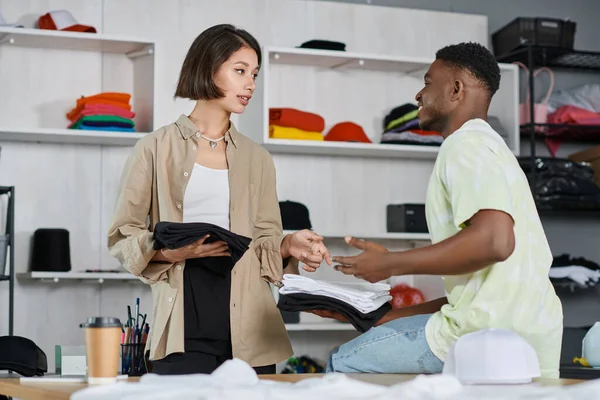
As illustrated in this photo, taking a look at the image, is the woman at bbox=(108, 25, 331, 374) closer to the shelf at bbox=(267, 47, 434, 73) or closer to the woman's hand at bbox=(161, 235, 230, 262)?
the woman's hand at bbox=(161, 235, 230, 262)

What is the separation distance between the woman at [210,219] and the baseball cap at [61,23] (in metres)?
1.76

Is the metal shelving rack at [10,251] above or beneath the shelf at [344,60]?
beneath

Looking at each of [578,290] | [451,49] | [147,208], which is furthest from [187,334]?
[578,290]

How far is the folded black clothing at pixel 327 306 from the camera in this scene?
194 cm

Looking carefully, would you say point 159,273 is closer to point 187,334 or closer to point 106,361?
point 187,334

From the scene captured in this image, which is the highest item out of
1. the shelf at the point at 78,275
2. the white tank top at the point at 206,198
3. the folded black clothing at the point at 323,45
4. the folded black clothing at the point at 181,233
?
the folded black clothing at the point at 323,45

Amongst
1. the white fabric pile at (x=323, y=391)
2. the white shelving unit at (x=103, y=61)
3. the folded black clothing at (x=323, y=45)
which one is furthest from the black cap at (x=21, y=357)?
the folded black clothing at (x=323, y=45)

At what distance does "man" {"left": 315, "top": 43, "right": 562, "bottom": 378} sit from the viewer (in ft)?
5.58

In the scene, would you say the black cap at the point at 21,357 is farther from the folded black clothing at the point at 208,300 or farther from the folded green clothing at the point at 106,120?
the folded green clothing at the point at 106,120

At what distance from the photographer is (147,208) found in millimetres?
2309

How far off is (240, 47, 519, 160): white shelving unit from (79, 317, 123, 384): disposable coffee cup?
2800 millimetres

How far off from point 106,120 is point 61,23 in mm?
485

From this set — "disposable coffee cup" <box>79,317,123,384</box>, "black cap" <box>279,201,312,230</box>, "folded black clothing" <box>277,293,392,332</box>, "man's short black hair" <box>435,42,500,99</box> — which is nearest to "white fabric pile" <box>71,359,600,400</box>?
"disposable coffee cup" <box>79,317,123,384</box>

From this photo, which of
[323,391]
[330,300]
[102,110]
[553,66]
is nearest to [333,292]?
A: [330,300]
